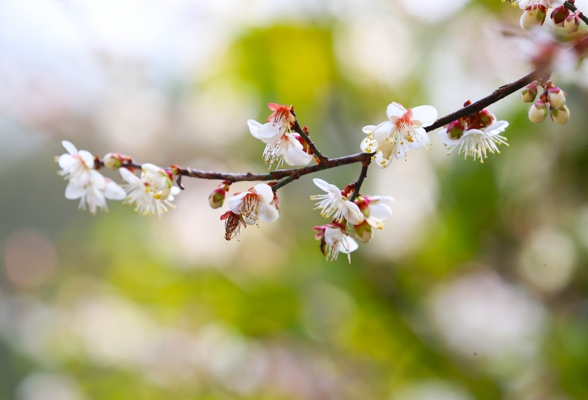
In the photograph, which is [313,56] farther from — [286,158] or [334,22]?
[286,158]

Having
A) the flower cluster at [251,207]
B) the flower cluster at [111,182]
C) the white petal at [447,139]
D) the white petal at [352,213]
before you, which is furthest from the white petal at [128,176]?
the white petal at [447,139]

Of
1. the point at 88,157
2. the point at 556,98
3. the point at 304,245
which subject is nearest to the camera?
the point at 556,98

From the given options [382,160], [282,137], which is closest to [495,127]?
[382,160]

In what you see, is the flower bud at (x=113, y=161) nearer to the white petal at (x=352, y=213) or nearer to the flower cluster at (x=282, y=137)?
the flower cluster at (x=282, y=137)

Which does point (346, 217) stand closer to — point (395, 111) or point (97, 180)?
point (395, 111)

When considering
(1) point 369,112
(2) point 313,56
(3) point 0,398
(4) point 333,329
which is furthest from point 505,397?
(3) point 0,398

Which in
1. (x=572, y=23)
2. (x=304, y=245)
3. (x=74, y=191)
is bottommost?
(x=74, y=191)

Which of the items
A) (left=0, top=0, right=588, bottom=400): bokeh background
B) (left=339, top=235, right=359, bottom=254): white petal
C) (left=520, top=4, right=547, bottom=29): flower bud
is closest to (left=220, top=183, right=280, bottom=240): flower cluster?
(left=339, top=235, right=359, bottom=254): white petal
